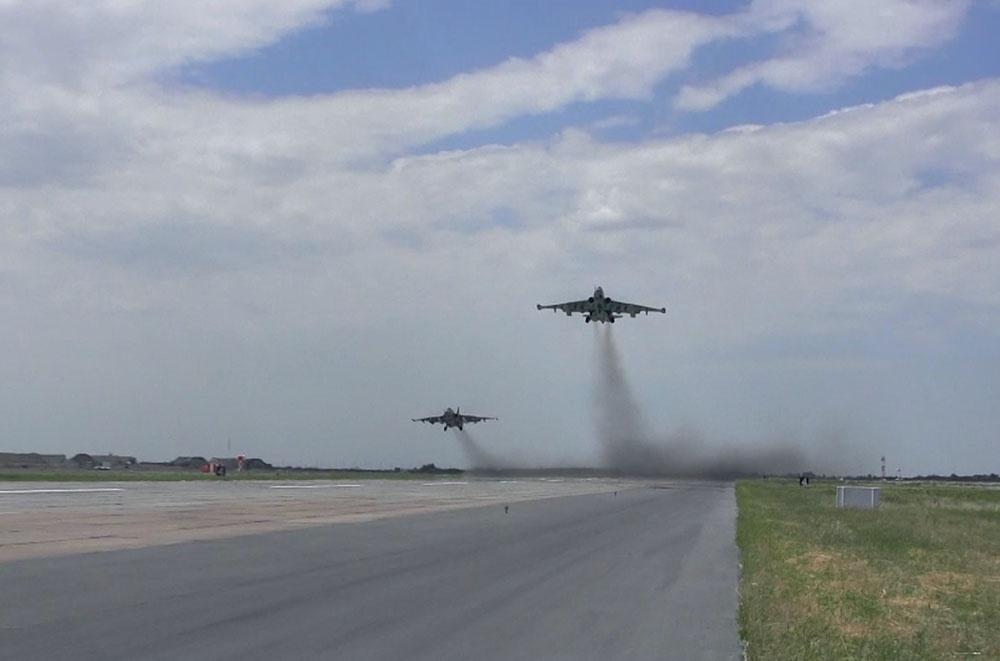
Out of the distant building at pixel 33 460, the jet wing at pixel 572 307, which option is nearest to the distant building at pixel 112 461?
the distant building at pixel 33 460

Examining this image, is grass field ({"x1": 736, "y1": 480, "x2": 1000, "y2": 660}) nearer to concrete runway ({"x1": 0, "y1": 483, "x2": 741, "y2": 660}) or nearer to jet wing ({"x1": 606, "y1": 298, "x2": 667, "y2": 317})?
concrete runway ({"x1": 0, "y1": 483, "x2": 741, "y2": 660})

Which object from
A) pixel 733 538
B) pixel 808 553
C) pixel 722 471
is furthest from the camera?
pixel 722 471

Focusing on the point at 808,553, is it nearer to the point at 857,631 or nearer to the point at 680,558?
the point at 680,558

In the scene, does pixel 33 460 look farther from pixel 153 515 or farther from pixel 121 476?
pixel 153 515

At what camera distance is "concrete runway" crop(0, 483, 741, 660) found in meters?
13.2

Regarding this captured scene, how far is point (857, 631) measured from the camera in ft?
52.9

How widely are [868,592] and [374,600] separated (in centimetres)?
918

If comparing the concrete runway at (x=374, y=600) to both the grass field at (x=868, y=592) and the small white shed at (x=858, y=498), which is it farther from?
the small white shed at (x=858, y=498)

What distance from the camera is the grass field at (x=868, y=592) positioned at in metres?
14.9

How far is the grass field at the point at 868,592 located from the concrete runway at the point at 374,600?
0.75 m

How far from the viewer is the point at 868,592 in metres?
21.0

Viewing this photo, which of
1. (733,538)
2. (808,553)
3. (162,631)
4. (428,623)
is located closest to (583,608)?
(428,623)

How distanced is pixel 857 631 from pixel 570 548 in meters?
12.9

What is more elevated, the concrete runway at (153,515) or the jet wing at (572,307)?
the jet wing at (572,307)
